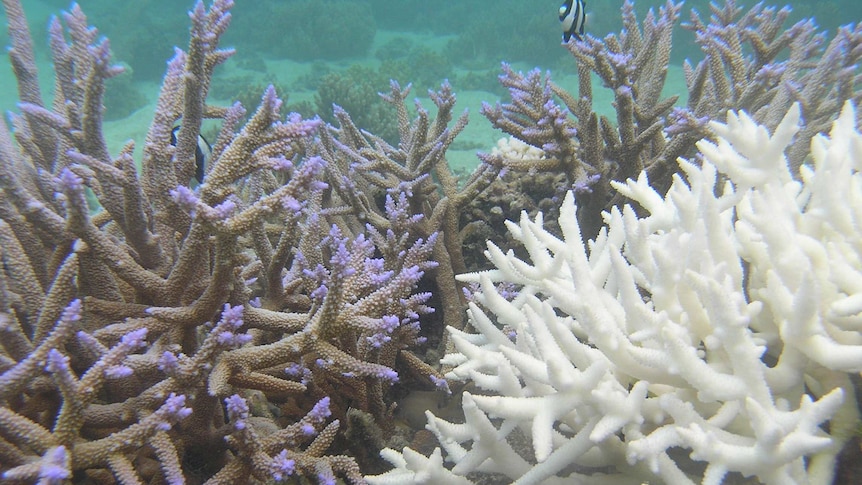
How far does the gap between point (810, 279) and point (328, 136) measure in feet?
9.71

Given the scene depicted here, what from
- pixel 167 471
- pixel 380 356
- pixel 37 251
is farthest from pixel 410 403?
pixel 37 251

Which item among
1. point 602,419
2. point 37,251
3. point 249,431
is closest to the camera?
point 602,419

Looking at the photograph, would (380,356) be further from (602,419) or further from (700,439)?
(700,439)

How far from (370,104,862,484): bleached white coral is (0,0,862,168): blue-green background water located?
38.5ft

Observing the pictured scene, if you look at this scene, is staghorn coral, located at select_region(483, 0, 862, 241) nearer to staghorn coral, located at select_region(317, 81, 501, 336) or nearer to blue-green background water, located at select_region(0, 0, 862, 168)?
staghorn coral, located at select_region(317, 81, 501, 336)

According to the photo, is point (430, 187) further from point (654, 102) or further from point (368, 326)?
point (654, 102)

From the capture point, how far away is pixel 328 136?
11.5ft

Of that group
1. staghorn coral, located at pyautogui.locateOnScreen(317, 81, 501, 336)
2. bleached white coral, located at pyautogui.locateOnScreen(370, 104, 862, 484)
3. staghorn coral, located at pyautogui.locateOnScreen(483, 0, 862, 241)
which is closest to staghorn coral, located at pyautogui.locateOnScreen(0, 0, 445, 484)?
bleached white coral, located at pyautogui.locateOnScreen(370, 104, 862, 484)

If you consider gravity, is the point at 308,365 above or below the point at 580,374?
above

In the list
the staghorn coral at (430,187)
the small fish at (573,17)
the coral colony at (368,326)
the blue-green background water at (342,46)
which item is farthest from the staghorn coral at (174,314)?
the blue-green background water at (342,46)

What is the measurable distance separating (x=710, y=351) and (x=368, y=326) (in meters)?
1.08

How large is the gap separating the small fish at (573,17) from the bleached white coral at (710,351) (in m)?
2.41

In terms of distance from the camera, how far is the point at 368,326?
1.73m

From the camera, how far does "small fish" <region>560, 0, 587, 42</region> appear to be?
393cm
